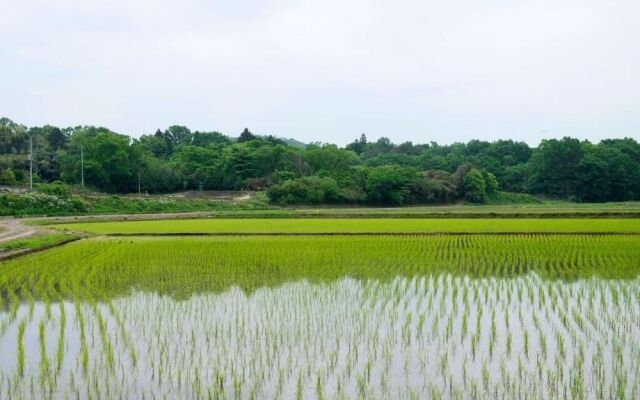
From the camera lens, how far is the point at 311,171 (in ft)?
235

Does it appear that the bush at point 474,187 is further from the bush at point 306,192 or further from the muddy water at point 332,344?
the muddy water at point 332,344

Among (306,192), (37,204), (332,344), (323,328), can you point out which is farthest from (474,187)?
(332,344)

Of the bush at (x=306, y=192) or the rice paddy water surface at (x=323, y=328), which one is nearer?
the rice paddy water surface at (x=323, y=328)

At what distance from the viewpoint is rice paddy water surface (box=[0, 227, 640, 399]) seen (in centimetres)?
574

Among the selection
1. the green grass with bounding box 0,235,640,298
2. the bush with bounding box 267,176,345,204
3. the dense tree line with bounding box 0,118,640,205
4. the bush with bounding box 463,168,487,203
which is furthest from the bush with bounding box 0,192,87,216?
the bush with bounding box 463,168,487,203

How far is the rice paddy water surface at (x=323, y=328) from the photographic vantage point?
226 inches

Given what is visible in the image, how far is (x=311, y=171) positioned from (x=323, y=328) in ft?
210

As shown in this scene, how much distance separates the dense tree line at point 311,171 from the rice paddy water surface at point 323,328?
4121 cm

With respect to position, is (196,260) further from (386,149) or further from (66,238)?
(386,149)

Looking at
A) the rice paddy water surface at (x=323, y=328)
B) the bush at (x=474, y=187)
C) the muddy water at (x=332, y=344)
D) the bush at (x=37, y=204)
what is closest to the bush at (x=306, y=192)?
the bush at (x=474, y=187)

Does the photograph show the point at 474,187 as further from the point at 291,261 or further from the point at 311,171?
the point at 291,261

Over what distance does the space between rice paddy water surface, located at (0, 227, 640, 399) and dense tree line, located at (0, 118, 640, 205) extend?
→ 41.2m

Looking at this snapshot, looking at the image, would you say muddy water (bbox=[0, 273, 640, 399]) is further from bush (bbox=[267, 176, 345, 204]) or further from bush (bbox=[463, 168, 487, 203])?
bush (bbox=[463, 168, 487, 203])

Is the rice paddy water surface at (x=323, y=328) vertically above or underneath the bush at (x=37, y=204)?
underneath
